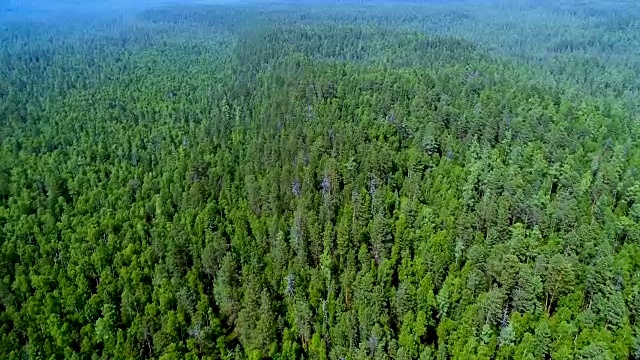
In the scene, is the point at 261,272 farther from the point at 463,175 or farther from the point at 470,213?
the point at 463,175

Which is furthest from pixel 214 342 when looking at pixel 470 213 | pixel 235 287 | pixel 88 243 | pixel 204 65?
pixel 204 65

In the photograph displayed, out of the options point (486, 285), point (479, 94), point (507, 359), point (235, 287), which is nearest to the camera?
point (507, 359)

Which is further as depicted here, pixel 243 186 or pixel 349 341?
pixel 243 186

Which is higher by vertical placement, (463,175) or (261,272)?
(463,175)

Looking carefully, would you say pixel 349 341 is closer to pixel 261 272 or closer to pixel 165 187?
pixel 261 272

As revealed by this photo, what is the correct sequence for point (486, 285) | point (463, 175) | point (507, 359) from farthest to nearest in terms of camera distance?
point (463, 175) < point (486, 285) < point (507, 359)

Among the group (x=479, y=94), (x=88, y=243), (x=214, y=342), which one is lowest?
(x=214, y=342)
